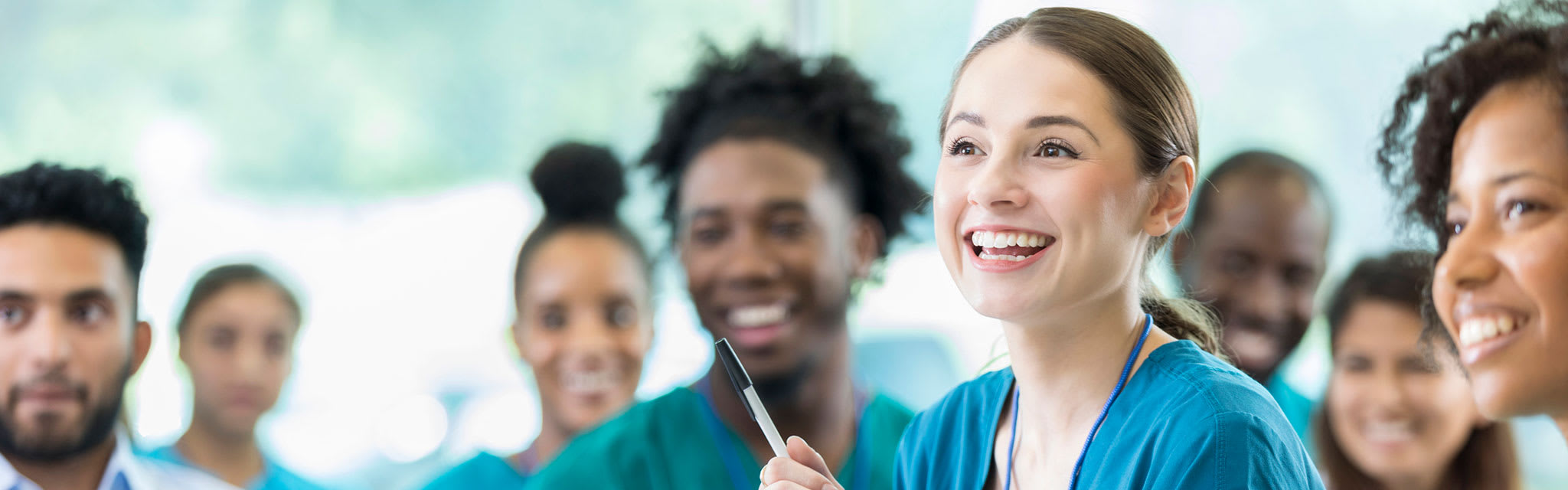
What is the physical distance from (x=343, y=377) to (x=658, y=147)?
48.6 inches

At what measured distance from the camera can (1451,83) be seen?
1045 millimetres

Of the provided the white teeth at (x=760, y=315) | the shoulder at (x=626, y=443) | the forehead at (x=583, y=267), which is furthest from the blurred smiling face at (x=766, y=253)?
the forehead at (x=583, y=267)

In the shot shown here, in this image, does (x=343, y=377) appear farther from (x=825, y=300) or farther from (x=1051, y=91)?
(x=1051, y=91)

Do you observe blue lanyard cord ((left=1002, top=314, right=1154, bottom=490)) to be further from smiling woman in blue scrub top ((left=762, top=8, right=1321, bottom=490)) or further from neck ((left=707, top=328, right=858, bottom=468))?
neck ((left=707, top=328, right=858, bottom=468))

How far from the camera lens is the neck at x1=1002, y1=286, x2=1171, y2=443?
986 mm

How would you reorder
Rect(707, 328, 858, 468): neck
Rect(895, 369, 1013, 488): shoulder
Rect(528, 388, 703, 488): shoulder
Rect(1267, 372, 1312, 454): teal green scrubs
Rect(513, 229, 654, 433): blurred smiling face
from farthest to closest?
Rect(513, 229, 654, 433): blurred smiling face
Rect(1267, 372, 1312, 454): teal green scrubs
Rect(707, 328, 858, 468): neck
Rect(528, 388, 703, 488): shoulder
Rect(895, 369, 1013, 488): shoulder

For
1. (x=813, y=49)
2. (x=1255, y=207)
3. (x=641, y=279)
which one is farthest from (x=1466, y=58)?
(x=813, y=49)

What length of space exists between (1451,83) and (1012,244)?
42 cm

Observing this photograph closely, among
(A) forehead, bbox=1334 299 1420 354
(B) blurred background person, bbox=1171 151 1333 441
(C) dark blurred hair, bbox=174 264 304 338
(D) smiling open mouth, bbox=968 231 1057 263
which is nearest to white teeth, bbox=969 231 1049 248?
(D) smiling open mouth, bbox=968 231 1057 263

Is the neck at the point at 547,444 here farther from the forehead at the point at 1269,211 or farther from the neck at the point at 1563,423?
the neck at the point at 1563,423

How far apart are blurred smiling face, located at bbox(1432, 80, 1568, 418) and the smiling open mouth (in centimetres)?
34

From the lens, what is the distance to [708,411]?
5.51ft

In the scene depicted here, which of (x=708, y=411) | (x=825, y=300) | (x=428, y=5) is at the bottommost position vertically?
(x=708, y=411)

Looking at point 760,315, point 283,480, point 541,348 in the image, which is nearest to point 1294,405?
point 760,315
